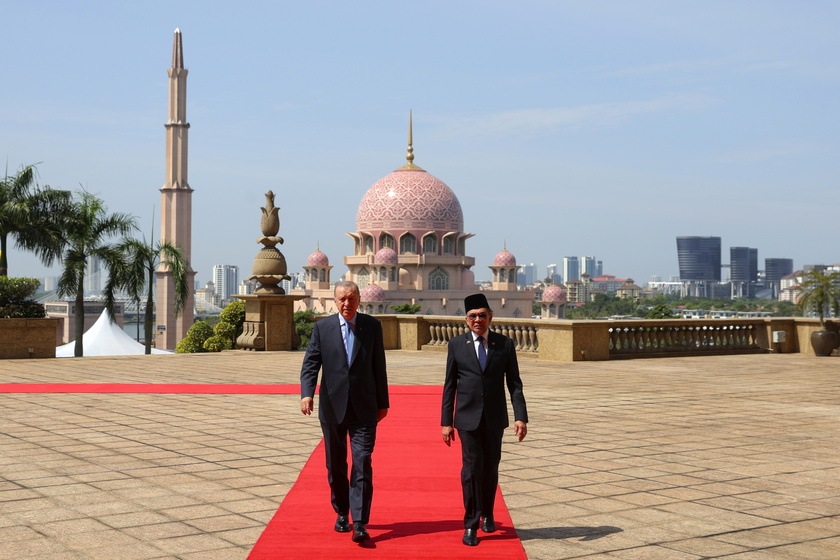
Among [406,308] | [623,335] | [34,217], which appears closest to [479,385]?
[623,335]

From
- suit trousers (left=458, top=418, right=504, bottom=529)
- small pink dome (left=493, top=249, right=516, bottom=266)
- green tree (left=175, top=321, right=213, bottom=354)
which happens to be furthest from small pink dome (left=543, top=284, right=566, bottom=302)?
suit trousers (left=458, top=418, right=504, bottom=529)

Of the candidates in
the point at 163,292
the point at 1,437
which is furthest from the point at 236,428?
the point at 163,292

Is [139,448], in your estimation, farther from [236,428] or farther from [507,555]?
[507,555]

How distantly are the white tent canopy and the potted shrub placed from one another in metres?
18.7

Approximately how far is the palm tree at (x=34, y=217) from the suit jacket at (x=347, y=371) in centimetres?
2485

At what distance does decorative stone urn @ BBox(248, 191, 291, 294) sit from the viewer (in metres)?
23.2

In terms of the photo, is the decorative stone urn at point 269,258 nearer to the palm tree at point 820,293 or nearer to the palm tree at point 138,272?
the palm tree at point 138,272

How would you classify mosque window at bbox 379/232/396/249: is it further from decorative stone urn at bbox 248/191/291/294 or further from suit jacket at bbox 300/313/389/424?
suit jacket at bbox 300/313/389/424

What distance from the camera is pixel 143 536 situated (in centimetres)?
613

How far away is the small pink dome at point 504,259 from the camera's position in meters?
113

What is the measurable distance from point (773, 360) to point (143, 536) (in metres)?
17.4

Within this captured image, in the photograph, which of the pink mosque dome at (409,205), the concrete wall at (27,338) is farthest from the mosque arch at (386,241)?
the concrete wall at (27,338)

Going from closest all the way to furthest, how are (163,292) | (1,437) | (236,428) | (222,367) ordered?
(1,437)
(236,428)
(222,367)
(163,292)

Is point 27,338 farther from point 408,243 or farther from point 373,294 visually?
point 408,243
